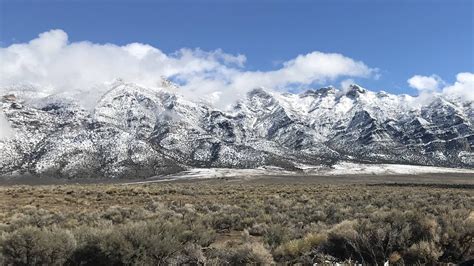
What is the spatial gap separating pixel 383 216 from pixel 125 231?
7423 mm

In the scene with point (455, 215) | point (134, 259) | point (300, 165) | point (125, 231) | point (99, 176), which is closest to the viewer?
point (134, 259)

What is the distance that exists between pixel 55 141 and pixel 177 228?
19881 centimetres

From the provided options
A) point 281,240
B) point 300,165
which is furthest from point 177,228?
point 300,165

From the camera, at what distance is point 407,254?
1144 cm

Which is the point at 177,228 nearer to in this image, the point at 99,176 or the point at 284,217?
the point at 284,217

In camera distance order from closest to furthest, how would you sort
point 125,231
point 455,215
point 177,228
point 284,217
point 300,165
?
point 125,231 < point 177,228 < point 455,215 < point 284,217 < point 300,165

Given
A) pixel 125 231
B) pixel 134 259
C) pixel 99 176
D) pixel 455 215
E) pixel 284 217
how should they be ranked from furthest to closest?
pixel 99 176 → pixel 284 217 → pixel 455 215 → pixel 125 231 → pixel 134 259

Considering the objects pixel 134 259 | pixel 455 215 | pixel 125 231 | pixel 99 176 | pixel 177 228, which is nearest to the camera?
pixel 134 259

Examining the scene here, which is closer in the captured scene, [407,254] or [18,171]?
[407,254]

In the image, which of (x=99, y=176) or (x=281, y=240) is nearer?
(x=281, y=240)

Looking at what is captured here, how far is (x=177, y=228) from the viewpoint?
493 inches

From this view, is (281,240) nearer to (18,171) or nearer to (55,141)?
(18,171)

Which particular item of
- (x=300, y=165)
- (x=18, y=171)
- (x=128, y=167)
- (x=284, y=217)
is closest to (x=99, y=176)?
(x=128, y=167)

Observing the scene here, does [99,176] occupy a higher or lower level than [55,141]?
lower
